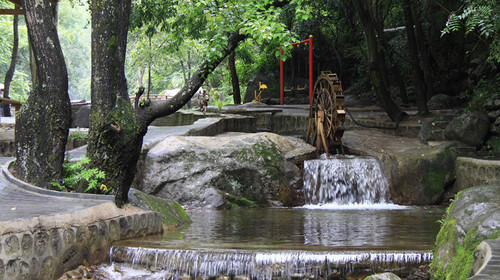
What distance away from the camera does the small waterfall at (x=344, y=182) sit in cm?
1174

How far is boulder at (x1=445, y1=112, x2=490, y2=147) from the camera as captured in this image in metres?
12.5

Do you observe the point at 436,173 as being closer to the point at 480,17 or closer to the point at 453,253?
the point at 480,17

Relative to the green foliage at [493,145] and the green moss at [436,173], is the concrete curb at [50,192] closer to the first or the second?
the green moss at [436,173]

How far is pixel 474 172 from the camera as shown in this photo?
37.2ft

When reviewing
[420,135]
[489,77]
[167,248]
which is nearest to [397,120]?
[420,135]

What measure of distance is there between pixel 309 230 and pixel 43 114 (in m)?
4.14

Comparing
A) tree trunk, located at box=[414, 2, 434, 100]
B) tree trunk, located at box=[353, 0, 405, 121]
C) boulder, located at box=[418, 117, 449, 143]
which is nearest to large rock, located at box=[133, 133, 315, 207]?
boulder, located at box=[418, 117, 449, 143]

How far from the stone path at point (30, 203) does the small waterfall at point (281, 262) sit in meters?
1.39

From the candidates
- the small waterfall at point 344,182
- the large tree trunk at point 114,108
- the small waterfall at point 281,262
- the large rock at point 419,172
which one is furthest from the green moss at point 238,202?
the small waterfall at point 281,262

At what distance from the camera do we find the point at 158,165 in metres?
11.3

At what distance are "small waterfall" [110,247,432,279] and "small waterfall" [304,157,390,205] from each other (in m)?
5.98

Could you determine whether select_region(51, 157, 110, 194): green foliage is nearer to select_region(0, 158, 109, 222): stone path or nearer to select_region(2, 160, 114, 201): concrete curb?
select_region(2, 160, 114, 201): concrete curb

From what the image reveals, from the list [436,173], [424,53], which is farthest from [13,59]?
[436,173]

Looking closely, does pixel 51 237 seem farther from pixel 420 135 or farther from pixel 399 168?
pixel 420 135
